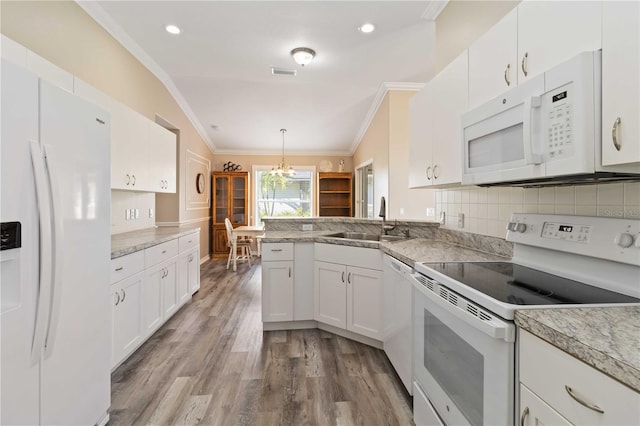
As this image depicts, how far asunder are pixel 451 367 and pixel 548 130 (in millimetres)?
1023

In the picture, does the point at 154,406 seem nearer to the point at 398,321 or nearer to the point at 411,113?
the point at 398,321

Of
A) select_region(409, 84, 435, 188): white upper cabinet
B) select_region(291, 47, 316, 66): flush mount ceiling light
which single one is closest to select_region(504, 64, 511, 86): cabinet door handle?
select_region(409, 84, 435, 188): white upper cabinet

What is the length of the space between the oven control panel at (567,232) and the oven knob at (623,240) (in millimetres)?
99

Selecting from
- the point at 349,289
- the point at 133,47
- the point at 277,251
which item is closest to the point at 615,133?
the point at 349,289

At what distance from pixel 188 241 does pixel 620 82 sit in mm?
3752

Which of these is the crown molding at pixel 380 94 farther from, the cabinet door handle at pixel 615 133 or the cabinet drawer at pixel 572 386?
the cabinet drawer at pixel 572 386

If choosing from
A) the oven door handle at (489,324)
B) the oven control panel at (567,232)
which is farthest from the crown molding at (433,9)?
the oven door handle at (489,324)

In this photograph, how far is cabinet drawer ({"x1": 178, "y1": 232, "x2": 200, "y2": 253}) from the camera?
3338 millimetres

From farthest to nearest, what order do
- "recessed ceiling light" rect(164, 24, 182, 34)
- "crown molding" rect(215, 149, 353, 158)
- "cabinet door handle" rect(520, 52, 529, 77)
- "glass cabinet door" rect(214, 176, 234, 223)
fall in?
"crown molding" rect(215, 149, 353, 158) < "glass cabinet door" rect(214, 176, 234, 223) < "recessed ceiling light" rect(164, 24, 182, 34) < "cabinet door handle" rect(520, 52, 529, 77)

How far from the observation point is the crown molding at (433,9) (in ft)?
8.31

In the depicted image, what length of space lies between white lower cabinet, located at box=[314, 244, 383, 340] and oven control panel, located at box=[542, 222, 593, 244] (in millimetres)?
1186

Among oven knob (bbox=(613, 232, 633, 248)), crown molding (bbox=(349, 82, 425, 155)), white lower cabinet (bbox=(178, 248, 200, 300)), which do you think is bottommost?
white lower cabinet (bbox=(178, 248, 200, 300))

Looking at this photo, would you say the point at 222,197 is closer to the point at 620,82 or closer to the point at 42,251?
the point at 42,251

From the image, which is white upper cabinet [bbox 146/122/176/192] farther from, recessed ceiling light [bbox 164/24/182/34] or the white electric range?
the white electric range
